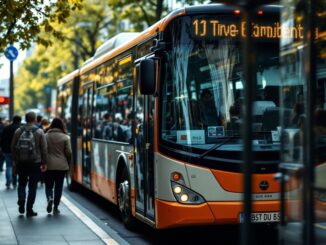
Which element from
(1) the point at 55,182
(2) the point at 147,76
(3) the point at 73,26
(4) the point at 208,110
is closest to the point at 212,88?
(4) the point at 208,110

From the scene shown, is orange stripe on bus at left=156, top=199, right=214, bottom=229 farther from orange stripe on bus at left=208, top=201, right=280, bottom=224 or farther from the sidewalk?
the sidewalk

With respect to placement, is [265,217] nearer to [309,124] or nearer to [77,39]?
[309,124]

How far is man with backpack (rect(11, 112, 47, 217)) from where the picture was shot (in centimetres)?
1238

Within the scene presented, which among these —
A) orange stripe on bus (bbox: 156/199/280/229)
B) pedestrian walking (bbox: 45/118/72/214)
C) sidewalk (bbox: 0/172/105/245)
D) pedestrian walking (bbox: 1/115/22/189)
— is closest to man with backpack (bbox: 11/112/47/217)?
pedestrian walking (bbox: 45/118/72/214)

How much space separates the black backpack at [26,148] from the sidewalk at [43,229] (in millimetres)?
978

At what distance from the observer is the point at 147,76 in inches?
358

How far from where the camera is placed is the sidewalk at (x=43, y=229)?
981 cm

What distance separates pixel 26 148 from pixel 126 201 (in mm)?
2261

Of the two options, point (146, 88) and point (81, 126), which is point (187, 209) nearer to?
point (146, 88)

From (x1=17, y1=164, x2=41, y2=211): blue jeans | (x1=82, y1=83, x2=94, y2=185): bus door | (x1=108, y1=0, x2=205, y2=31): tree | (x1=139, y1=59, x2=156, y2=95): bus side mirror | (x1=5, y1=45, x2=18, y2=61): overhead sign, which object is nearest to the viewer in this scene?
(x1=139, y1=59, x2=156, y2=95): bus side mirror

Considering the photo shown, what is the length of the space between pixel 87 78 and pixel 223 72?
7532 millimetres

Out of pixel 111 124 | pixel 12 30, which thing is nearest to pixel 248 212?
pixel 111 124

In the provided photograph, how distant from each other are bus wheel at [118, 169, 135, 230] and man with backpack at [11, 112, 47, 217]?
1.79 metres

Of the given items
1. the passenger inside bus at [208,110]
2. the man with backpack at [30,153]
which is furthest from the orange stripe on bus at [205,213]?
the man with backpack at [30,153]
